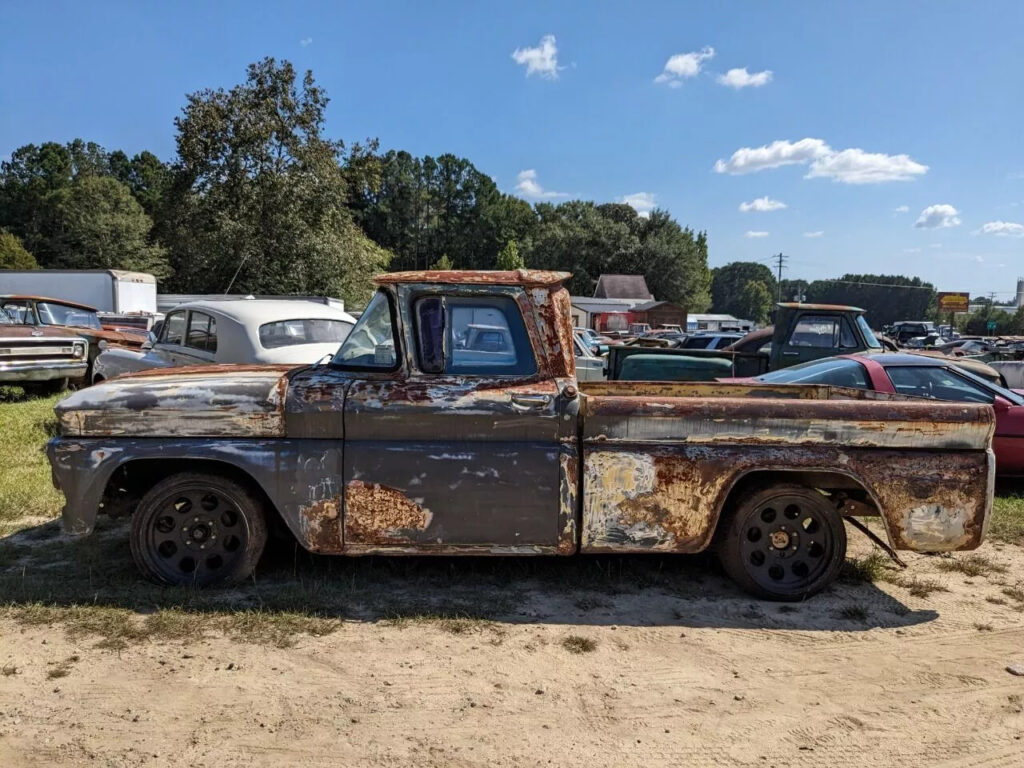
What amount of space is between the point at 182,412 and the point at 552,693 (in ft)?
8.47

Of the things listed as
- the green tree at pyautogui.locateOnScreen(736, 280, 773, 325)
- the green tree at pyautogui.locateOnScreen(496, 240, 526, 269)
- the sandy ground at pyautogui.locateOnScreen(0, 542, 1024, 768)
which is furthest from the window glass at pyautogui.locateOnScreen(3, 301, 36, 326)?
the green tree at pyautogui.locateOnScreen(736, 280, 773, 325)

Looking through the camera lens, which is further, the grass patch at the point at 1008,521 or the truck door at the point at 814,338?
the truck door at the point at 814,338

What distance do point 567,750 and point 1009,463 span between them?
239 inches

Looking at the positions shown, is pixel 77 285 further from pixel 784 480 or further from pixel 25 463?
pixel 784 480

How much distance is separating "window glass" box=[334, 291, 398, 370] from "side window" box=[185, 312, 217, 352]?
4.34 m

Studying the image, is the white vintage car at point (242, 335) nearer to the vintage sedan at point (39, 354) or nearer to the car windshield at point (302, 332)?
the car windshield at point (302, 332)

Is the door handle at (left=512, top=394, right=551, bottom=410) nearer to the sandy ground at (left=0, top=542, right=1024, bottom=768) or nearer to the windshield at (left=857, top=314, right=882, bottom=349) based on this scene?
the sandy ground at (left=0, top=542, right=1024, bottom=768)

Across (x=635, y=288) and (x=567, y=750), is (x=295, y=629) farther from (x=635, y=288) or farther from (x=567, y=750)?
(x=635, y=288)

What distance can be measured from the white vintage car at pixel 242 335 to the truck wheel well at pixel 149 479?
314cm

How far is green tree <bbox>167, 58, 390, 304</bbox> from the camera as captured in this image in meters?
31.5

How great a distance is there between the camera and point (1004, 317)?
7181cm

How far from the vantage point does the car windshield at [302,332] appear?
791cm

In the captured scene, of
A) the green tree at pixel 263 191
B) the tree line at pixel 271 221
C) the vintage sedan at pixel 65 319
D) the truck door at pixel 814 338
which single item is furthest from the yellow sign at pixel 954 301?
the vintage sedan at pixel 65 319

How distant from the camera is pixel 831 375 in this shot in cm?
702
